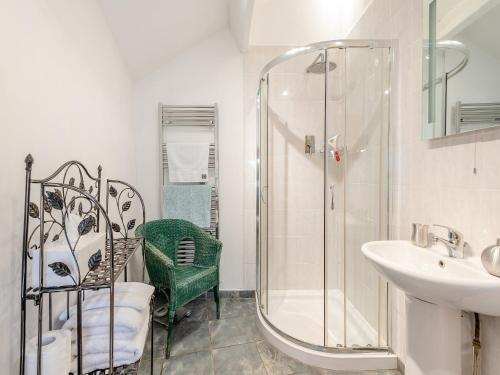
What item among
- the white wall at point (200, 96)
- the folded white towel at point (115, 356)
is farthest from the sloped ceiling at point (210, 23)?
the folded white towel at point (115, 356)

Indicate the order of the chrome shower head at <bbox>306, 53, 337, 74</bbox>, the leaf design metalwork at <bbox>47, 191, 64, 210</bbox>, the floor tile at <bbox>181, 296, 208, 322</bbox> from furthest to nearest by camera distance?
the floor tile at <bbox>181, 296, 208, 322</bbox> < the chrome shower head at <bbox>306, 53, 337, 74</bbox> < the leaf design metalwork at <bbox>47, 191, 64, 210</bbox>

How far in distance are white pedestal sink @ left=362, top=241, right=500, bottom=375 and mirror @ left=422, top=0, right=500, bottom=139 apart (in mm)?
568

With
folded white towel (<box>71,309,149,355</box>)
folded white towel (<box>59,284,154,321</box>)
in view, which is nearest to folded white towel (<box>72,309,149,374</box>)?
folded white towel (<box>71,309,149,355</box>)

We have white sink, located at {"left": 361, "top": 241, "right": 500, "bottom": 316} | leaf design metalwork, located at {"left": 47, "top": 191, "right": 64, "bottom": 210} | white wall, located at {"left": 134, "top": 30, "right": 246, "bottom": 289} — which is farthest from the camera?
white wall, located at {"left": 134, "top": 30, "right": 246, "bottom": 289}

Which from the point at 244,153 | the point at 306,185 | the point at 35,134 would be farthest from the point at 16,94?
the point at 306,185

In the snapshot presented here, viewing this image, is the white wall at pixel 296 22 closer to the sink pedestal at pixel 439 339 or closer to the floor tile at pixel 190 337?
the sink pedestal at pixel 439 339

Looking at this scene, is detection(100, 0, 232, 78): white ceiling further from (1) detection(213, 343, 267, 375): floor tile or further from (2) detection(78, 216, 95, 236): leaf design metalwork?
(1) detection(213, 343, 267, 375): floor tile

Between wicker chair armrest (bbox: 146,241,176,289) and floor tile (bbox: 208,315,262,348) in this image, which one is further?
floor tile (bbox: 208,315,262,348)

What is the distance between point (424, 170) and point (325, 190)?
62 cm

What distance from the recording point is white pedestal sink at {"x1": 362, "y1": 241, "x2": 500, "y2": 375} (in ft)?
2.90

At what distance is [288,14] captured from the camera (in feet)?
8.36

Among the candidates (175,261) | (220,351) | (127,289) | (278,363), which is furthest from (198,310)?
(127,289)

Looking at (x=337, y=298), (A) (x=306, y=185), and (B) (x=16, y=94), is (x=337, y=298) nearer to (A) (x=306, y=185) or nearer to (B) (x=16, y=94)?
(A) (x=306, y=185)

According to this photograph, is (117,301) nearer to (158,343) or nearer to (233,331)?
(158,343)
